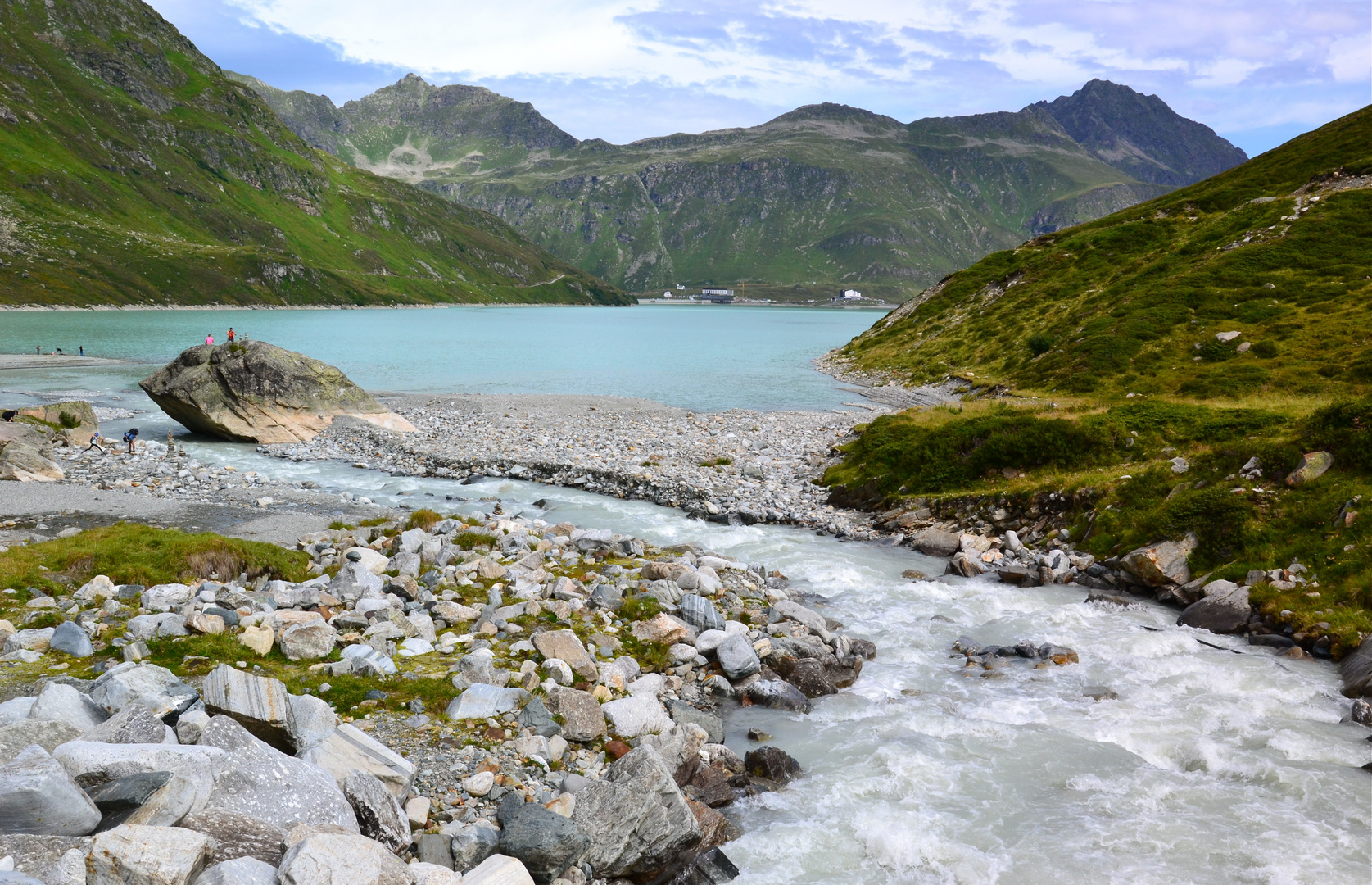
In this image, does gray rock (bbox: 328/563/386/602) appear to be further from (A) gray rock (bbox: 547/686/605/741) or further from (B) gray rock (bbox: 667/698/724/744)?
(B) gray rock (bbox: 667/698/724/744)

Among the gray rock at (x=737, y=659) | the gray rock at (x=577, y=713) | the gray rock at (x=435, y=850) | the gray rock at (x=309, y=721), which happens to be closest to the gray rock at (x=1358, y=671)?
the gray rock at (x=737, y=659)

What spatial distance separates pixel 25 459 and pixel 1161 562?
4633cm

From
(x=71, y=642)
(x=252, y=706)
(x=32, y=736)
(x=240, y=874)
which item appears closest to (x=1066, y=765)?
(x=240, y=874)

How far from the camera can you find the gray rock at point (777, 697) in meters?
15.2

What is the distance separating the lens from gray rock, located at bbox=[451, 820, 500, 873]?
934cm

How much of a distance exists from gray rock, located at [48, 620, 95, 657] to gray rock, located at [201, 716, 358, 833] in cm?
632

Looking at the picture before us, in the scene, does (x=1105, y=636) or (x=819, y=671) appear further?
(x=1105, y=636)

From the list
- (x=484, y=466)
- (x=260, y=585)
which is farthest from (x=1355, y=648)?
(x=484, y=466)

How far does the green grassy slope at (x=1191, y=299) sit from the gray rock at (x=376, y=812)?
1928 inches

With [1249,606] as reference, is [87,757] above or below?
above

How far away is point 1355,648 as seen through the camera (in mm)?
16766

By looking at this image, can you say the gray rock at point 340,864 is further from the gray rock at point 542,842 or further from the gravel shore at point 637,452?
the gravel shore at point 637,452

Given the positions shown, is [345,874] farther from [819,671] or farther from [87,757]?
[819,671]

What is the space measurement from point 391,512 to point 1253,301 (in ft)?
209
